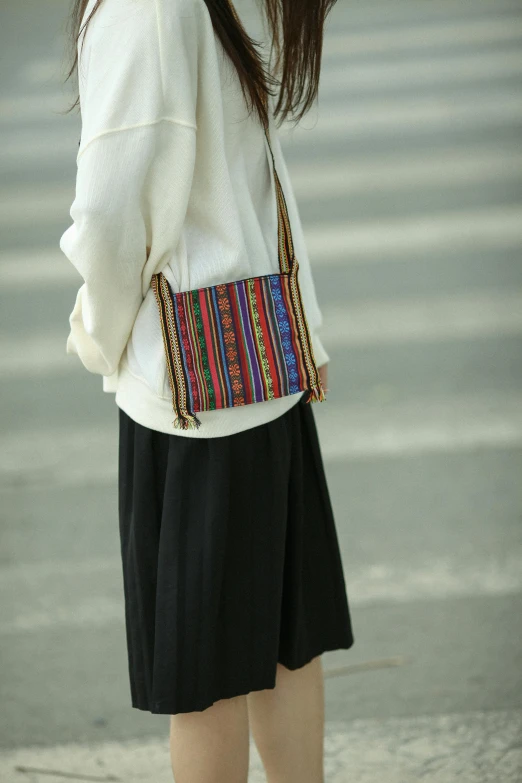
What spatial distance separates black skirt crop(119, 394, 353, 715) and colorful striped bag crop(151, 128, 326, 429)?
5cm

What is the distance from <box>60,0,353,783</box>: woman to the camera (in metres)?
0.95

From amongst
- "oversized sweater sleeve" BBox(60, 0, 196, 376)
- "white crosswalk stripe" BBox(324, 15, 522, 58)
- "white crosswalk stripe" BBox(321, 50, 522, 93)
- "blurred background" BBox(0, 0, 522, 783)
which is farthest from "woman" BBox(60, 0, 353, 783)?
"white crosswalk stripe" BBox(324, 15, 522, 58)

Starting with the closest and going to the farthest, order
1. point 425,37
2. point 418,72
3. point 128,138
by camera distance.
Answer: point 128,138
point 418,72
point 425,37

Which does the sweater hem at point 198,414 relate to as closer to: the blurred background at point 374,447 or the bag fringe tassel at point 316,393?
the bag fringe tassel at point 316,393

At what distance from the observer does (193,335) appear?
1044 mm

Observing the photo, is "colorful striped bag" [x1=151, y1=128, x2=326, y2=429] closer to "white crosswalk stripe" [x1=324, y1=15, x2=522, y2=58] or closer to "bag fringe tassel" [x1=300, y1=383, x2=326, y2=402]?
"bag fringe tassel" [x1=300, y1=383, x2=326, y2=402]

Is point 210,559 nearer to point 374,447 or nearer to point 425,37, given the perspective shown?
point 374,447

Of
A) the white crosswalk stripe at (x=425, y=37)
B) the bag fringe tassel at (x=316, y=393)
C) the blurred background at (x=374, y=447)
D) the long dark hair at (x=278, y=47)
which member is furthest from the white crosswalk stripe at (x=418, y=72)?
the bag fringe tassel at (x=316, y=393)

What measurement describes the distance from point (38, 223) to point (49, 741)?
102 inches

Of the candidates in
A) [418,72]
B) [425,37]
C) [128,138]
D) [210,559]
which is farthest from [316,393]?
[425,37]

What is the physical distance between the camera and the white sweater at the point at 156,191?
938mm

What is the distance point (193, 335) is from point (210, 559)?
24 cm

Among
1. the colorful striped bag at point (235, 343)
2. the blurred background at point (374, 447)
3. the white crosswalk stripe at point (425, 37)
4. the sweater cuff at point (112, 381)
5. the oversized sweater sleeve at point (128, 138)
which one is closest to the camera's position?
the oversized sweater sleeve at point (128, 138)

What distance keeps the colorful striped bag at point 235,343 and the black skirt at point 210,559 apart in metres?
0.05
